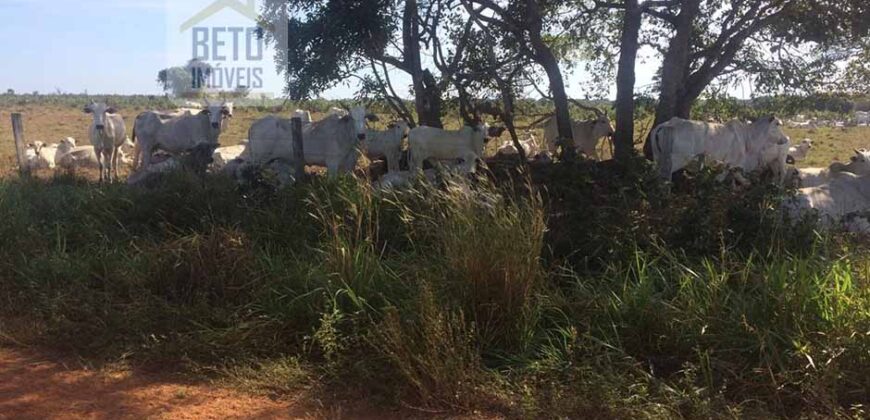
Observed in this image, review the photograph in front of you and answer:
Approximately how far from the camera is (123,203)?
8289 mm

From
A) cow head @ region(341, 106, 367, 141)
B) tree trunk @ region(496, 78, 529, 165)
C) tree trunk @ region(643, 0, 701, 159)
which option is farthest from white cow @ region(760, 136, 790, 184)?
cow head @ region(341, 106, 367, 141)

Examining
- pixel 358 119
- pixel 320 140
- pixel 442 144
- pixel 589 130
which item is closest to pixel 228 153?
pixel 320 140

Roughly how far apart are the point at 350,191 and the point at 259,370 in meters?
2.77

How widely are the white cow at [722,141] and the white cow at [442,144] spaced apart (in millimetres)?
2813

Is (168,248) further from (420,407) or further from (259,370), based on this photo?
(420,407)

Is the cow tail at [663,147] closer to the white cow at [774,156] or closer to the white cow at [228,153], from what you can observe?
the white cow at [774,156]

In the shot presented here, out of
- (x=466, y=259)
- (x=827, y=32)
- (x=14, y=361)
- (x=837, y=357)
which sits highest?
(x=827, y=32)

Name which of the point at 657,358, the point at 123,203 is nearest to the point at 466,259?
the point at 657,358

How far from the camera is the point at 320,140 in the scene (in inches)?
483

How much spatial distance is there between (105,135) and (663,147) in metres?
11.0

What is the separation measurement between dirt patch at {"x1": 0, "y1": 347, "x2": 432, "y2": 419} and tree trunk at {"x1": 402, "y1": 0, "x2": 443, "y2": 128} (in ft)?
27.5

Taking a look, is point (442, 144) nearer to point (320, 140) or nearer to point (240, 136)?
point (320, 140)

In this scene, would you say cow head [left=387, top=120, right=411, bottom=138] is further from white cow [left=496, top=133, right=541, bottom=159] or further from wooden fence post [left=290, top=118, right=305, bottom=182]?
wooden fence post [left=290, top=118, right=305, bottom=182]

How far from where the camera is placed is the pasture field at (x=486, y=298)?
15.7ft
